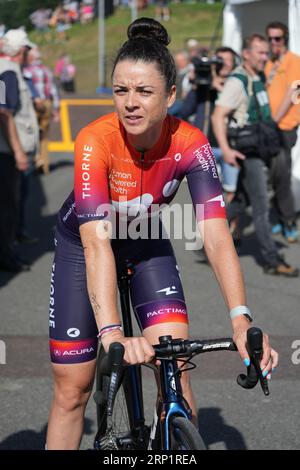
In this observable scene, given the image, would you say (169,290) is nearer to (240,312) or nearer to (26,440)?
(240,312)

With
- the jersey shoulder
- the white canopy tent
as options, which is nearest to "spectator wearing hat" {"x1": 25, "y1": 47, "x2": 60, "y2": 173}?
the white canopy tent

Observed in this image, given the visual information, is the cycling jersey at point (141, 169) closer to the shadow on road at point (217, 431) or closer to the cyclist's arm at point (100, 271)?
the cyclist's arm at point (100, 271)

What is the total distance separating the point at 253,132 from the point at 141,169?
505 cm

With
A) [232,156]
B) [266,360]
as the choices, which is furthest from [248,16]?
[266,360]

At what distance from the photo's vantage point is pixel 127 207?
3.67 meters

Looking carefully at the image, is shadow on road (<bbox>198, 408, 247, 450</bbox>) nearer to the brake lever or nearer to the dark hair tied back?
the brake lever

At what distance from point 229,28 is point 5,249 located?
633 centimetres

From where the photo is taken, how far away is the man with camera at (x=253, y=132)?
27.7 feet

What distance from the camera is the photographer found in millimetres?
10102

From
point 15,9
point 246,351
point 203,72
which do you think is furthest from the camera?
point 15,9

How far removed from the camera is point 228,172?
10.8 metres

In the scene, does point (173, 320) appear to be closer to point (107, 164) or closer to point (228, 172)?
point (107, 164)

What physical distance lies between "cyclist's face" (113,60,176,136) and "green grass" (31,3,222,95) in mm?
46854

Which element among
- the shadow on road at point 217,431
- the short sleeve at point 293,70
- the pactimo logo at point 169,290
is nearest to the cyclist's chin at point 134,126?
the pactimo logo at point 169,290
